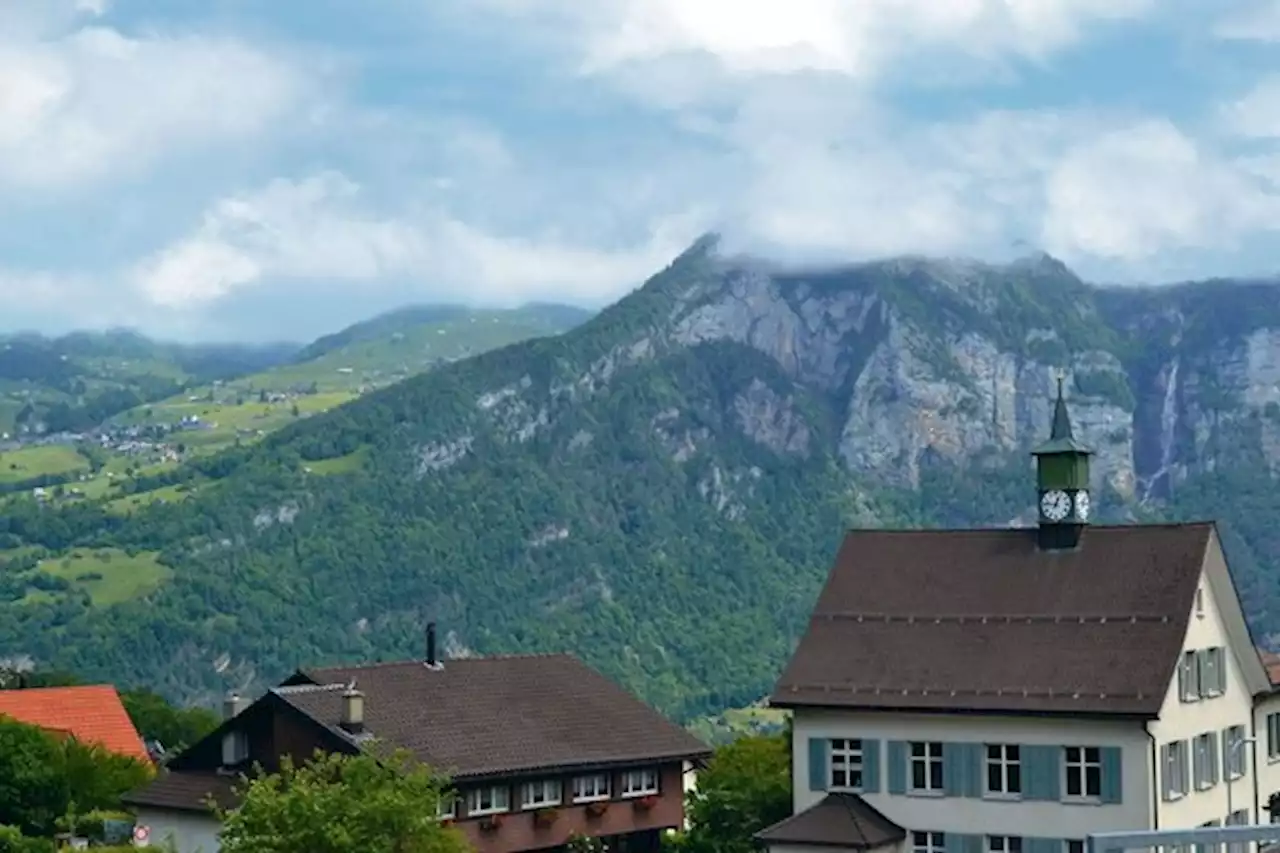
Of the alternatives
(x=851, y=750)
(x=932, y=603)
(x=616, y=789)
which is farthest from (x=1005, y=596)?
(x=616, y=789)

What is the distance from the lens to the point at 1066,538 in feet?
198

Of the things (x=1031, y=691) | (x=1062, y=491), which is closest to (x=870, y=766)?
(x=1031, y=691)

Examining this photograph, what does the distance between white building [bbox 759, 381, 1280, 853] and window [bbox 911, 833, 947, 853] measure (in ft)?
0.16

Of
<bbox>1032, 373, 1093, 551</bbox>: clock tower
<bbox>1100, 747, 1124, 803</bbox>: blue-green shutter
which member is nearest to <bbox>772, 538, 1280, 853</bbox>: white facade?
<bbox>1100, 747, 1124, 803</bbox>: blue-green shutter

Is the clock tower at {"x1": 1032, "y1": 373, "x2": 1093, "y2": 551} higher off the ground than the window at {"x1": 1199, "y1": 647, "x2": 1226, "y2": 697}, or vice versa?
the clock tower at {"x1": 1032, "y1": 373, "x2": 1093, "y2": 551}

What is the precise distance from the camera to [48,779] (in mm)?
74438

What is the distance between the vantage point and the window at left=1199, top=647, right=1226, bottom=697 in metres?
58.6

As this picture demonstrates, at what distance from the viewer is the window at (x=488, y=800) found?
6430 cm

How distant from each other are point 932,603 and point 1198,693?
737cm

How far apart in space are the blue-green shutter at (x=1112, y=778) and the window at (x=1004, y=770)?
7.45 feet

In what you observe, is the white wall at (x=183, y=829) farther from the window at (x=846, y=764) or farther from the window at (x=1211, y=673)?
the window at (x=1211, y=673)

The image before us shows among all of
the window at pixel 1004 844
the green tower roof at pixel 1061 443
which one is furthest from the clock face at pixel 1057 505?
the window at pixel 1004 844

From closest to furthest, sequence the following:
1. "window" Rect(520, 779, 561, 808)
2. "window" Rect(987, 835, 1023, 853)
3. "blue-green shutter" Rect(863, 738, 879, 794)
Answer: "window" Rect(987, 835, 1023, 853)
"blue-green shutter" Rect(863, 738, 879, 794)
"window" Rect(520, 779, 561, 808)

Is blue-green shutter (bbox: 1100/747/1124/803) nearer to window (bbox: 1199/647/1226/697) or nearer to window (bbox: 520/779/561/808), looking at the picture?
window (bbox: 1199/647/1226/697)
